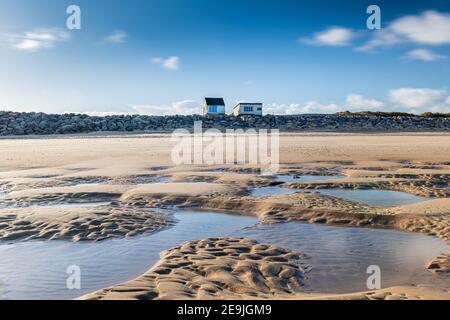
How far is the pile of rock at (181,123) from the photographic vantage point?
1880 inches

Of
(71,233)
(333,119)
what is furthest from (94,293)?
(333,119)

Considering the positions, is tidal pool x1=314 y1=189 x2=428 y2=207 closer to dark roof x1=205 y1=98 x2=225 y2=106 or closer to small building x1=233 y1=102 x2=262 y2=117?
small building x1=233 y1=102 x2=262 y2=117

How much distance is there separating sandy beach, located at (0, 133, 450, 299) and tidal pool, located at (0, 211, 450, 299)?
0.83 ft

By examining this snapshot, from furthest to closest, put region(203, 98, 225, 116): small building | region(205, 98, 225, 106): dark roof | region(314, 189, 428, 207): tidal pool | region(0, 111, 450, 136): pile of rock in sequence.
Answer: region(205, 98, 225, 106): dark roof
region(203, 98, 225, 116): small building
region(0, 111, 450, 136): pile of rock
region(314, 189, 428, 207): tidal pool

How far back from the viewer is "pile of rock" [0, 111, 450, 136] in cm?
4775

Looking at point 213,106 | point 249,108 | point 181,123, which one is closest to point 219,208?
point 181,123

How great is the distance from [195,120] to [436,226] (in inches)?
1887

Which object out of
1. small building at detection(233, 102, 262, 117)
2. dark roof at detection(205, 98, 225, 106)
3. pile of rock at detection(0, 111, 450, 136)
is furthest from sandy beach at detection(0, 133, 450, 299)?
dark roof at detection(205, 98, 225, 106)

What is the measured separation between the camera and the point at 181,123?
53031 millimetres

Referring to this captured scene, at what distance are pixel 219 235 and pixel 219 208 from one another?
2388 mm

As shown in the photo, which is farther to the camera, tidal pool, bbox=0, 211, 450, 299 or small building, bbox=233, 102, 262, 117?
small building, bbox=233, 102, 262, 117

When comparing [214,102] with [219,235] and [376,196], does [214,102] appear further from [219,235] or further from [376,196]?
[219,235]

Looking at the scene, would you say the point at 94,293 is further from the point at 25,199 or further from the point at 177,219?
the point at 25,199

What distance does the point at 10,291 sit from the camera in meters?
5.07
